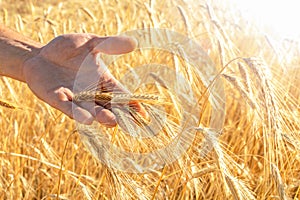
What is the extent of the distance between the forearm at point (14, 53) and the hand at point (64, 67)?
4 centimetres

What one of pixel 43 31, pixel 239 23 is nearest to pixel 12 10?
pixel 43 31

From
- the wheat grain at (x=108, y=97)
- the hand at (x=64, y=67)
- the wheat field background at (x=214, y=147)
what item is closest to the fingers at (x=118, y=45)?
the hand at (x=64, y=67)

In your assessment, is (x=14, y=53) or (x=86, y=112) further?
(x=14, y=53)

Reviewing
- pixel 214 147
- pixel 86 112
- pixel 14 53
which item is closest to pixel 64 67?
pixel 14 53

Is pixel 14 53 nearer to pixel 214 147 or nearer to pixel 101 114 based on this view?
pixel 101 114

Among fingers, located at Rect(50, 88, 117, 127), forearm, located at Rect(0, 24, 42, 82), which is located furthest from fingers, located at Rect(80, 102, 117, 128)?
forearm, located at Rect(0, 24, 42, 82)

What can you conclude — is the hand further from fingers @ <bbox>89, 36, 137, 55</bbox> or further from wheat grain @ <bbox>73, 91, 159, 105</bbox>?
wheat grain @ <bbox>73, 91, 159, 105</bbox>

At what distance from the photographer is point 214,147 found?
3.89ft

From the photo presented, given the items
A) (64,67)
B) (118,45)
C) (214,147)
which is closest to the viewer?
(214,147)

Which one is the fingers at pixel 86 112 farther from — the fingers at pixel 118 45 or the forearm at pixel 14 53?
the forearm at pixel 14 53

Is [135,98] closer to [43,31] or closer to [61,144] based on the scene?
[61,144]

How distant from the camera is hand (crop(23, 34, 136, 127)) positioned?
4.69ft

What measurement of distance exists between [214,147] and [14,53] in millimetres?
797

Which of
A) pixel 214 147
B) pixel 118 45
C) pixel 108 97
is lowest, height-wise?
pixel 214 147
